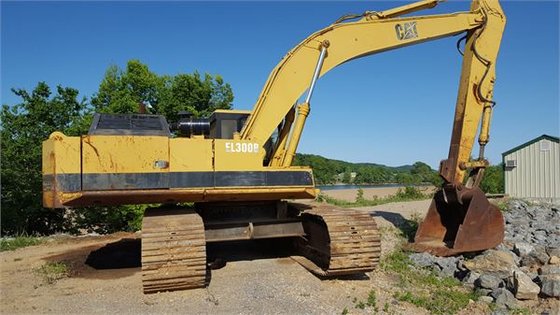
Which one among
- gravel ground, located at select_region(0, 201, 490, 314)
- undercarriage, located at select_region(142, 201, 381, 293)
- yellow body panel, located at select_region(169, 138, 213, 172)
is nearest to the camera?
gravel ground, located at select_region(0, 201, 490, 314)

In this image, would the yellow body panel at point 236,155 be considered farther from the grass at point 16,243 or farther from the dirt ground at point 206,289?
the grass at point 16,243

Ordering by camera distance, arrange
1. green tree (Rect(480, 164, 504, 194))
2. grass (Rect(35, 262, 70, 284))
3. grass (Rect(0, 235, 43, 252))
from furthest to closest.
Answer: green tree (Rect(480, 164, 504, 194)) < grass (Rect(0, 235, 43, 252)) < grass (Rect(35, 262, 70, 284))

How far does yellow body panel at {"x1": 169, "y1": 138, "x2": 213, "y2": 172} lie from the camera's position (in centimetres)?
655

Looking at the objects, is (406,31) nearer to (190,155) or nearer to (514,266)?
(514,266)

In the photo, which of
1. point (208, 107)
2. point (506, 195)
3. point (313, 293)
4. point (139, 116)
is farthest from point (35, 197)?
point (506, 195)

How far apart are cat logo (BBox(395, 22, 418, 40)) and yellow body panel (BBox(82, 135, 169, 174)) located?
547cm

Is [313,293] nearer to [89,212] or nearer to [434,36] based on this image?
[434,36]

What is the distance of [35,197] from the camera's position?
17.4 m

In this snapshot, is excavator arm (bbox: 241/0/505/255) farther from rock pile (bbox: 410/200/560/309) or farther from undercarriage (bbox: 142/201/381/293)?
undercarriage (bbox: 142/201/381/293)

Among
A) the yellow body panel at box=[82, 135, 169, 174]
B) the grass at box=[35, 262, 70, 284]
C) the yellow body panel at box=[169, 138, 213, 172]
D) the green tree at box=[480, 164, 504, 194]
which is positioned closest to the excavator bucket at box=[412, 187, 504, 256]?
the yellow body panel at box=[169, 138, 213, 172]

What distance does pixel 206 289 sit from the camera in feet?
21.0

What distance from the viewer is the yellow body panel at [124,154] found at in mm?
6195

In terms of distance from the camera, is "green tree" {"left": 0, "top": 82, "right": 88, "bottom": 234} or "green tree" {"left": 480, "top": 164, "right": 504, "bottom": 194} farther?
"green tree" {"left": 480, "top": 164, "right": 504, "bottom": 194}

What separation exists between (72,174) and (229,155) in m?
2.19
